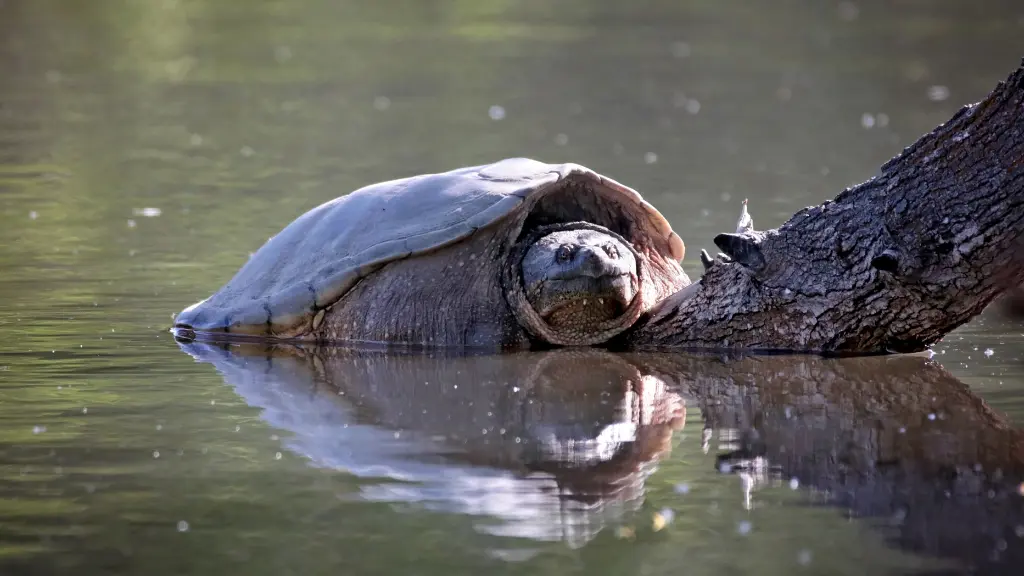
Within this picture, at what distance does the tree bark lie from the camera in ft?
17.7

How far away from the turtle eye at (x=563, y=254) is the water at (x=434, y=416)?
18.1 inches

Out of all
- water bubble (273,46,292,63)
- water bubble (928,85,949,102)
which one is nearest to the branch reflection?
water bubble (928,85,949,102)

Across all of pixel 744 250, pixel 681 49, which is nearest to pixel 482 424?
pixel 744 250

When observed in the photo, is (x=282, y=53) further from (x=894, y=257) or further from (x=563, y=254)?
(x=894, y=257)

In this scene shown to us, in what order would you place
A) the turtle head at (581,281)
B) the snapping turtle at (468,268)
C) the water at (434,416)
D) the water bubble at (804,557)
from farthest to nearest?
the snapping turtle at (468,268) → the turtle head at (581,281) → the water at (434,416) → the water bubble at (804,557)

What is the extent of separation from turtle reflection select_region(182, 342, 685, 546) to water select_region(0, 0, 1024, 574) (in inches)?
0.6

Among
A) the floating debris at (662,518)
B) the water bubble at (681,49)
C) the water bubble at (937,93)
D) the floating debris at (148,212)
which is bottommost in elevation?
the floating debris at (662,518)

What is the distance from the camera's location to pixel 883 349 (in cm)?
607

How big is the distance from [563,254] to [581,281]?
0.45ft

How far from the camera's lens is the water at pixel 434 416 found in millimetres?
3879

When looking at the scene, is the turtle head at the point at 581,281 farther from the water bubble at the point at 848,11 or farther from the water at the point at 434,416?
the water bubble at the point at 848,11

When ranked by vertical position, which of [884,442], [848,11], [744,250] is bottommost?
[884,442]

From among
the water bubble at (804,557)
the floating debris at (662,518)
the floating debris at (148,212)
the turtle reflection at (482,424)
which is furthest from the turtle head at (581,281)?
the floating debris at (148,212)

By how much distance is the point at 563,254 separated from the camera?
613cm
